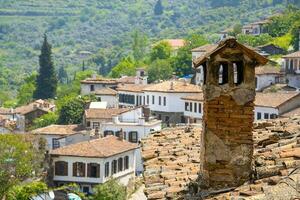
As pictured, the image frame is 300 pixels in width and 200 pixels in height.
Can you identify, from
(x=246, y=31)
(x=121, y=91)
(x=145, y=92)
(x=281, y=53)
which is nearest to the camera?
(x=145, y=92)

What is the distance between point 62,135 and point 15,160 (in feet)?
41.1

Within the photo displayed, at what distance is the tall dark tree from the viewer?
104250 mm

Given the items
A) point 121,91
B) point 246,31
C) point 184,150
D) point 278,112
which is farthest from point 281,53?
point 184,150

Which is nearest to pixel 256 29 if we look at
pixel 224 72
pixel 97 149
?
pixel 97 149

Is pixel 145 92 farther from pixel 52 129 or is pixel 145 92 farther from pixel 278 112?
pixel 278 112

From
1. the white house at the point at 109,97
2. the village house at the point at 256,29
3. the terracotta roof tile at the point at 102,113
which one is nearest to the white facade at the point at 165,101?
the terracotta roof tile at the point at 102,113

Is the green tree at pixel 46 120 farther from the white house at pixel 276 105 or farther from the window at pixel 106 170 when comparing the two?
the white house at pixel 276 105

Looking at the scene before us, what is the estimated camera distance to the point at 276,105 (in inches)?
1980

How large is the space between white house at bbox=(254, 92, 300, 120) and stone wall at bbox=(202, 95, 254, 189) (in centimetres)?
4036

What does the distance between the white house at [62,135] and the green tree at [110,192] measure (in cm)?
1680

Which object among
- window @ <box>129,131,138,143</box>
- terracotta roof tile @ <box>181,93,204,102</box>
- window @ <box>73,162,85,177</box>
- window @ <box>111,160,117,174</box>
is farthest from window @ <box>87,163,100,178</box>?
terracotta roof tile @ <box>181,93,204,102</box>

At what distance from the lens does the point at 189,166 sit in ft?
36.6

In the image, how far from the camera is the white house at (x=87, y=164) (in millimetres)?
47906

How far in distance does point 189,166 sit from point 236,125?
5.60 ft
